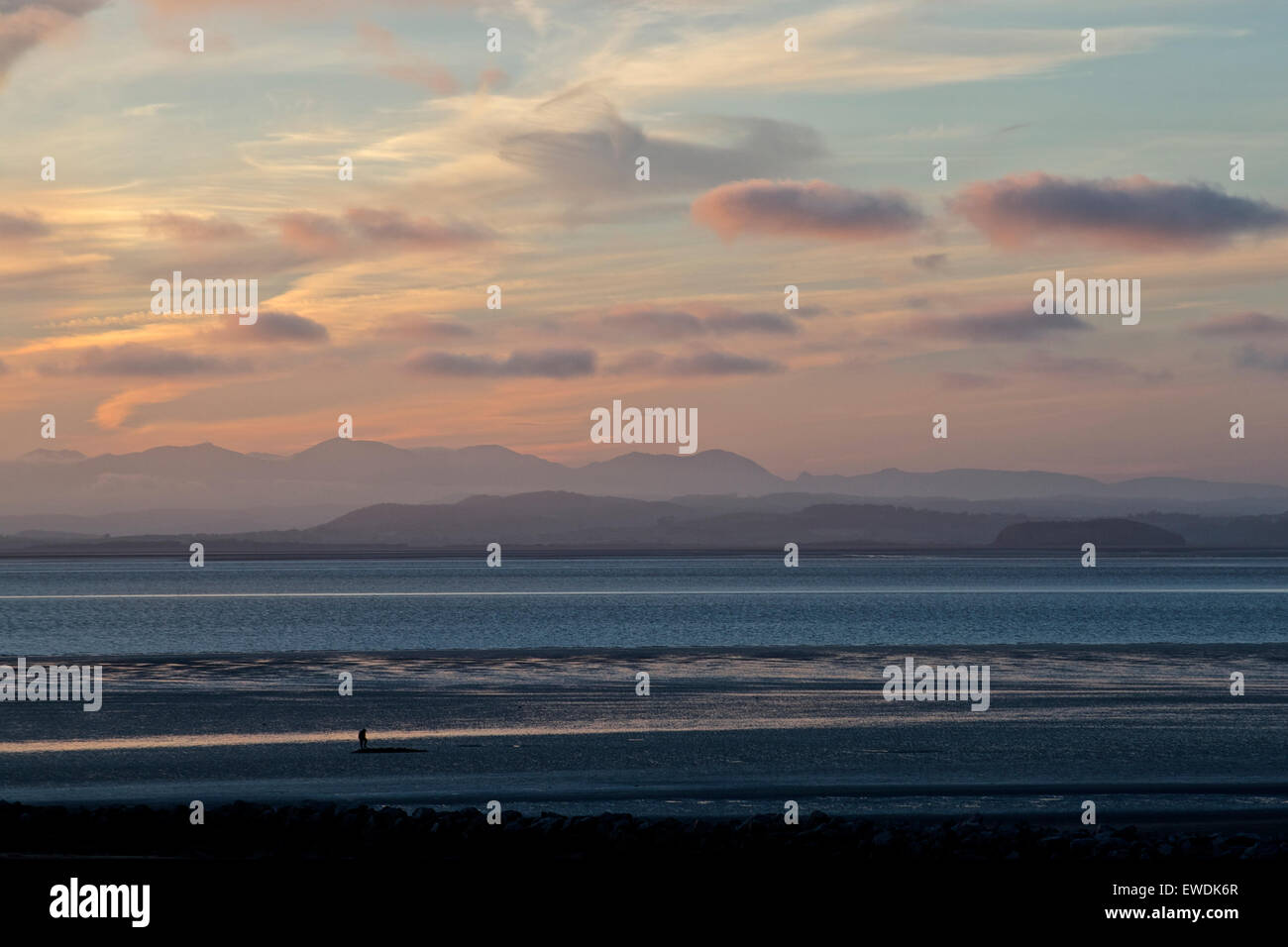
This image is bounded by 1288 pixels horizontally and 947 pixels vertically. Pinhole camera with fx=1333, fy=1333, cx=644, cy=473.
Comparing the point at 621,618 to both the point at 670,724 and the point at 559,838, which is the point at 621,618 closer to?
the point at 670,724

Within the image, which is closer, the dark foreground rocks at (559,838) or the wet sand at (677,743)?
the dark foreground rocks at (559,838)

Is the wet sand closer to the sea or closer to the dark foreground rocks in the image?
the sea

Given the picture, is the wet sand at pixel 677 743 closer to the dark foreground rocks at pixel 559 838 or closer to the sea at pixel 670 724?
the sea at pixel 670 724

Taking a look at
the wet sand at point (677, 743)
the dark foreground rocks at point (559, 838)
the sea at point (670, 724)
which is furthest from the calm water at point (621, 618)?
the dark foreground rocks at point (559, 838)

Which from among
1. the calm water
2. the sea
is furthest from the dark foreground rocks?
the calm water

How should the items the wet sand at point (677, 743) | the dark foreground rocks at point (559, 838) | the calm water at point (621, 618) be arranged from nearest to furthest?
the dark foreground rocks at point (559, 838)
the wet sand at point (677, 743)
the calm water at point (621, 618)

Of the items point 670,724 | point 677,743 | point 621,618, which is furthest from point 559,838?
point 621,618
